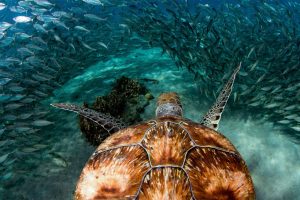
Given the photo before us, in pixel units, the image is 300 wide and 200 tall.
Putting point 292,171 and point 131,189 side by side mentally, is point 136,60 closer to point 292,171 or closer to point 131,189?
point 292,171

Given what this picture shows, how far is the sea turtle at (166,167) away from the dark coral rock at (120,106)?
283 centimetres

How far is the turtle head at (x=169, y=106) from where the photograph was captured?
3.44 m

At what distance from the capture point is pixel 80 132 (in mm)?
5887

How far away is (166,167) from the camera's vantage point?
1.88 meters

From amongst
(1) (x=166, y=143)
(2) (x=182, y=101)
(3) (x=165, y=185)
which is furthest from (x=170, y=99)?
(2) (x=182, y=101)

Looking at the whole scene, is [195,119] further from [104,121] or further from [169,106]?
[104,121]

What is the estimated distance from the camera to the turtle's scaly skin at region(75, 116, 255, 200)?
5.91 ft

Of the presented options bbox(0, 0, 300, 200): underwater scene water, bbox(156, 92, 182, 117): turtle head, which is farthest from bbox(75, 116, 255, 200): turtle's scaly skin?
bbox(0, 0, 300, 200): underwater scene water

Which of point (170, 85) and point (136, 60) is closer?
point (170, 85)

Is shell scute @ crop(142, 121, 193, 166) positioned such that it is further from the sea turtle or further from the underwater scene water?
the underwater scene water

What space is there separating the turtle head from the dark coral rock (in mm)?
1894

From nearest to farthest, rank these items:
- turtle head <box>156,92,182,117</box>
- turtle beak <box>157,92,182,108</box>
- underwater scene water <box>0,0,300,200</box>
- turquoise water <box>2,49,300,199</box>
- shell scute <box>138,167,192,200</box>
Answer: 1. shell scute <box>138,167,192,200</box>
2. turtle head <box>156,92,182,117</box>
3. turtle beak <box>157,92,182,108</box>
4. turquoise water <box>2,49,300,199</box>
5. underwater scene water <box>0,0,300,200</box>

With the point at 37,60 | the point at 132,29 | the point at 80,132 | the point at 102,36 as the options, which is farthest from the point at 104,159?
the point at 102,36

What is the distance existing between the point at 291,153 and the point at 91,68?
7.43 metres
